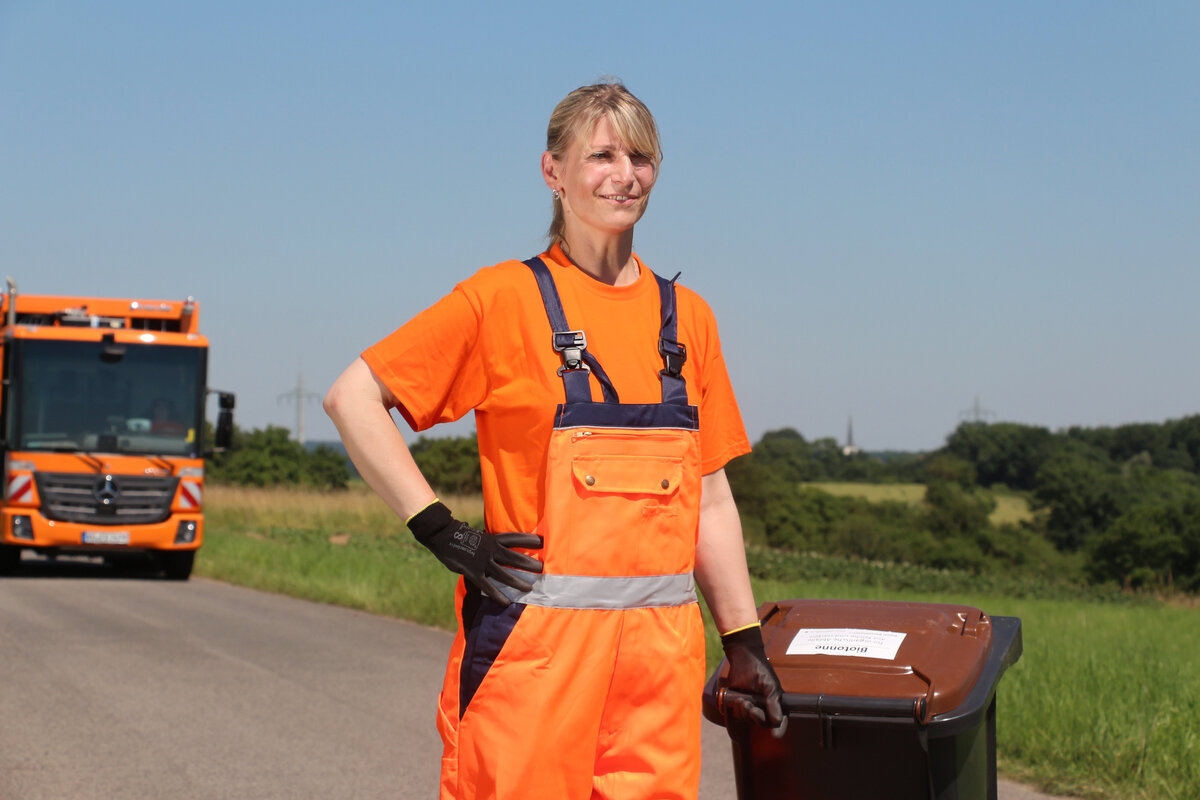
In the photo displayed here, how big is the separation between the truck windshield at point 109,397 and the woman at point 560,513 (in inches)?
559

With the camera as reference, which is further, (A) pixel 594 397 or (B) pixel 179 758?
(B) pixel 179 758

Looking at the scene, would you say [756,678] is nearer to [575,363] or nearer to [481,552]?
[481,552]

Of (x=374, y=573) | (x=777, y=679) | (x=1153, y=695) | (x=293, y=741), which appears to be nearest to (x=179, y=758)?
(x=293, y=741)

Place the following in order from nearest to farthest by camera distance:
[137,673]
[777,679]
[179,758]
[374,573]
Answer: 1. [777,679]
2. [179,758]
3. [137,673]
4. [374,573]

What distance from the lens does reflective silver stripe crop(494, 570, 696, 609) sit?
2.54 meters

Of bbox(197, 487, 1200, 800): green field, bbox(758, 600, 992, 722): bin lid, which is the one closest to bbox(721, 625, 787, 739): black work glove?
bbox(758, 600, 992, 722): bin lid

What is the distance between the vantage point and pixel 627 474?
254cm

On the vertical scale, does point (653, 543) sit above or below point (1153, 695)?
above

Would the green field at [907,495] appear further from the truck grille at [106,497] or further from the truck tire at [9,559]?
the truck grille at [106,497]

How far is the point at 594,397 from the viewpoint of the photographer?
101 inches

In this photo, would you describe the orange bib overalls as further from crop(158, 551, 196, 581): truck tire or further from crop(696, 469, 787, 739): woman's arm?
crop(158, 551, 196, 581): truck tire

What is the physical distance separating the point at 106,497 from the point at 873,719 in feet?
47.0

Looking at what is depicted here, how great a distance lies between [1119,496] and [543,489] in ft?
268

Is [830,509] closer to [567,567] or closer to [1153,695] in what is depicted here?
[1153,695]
